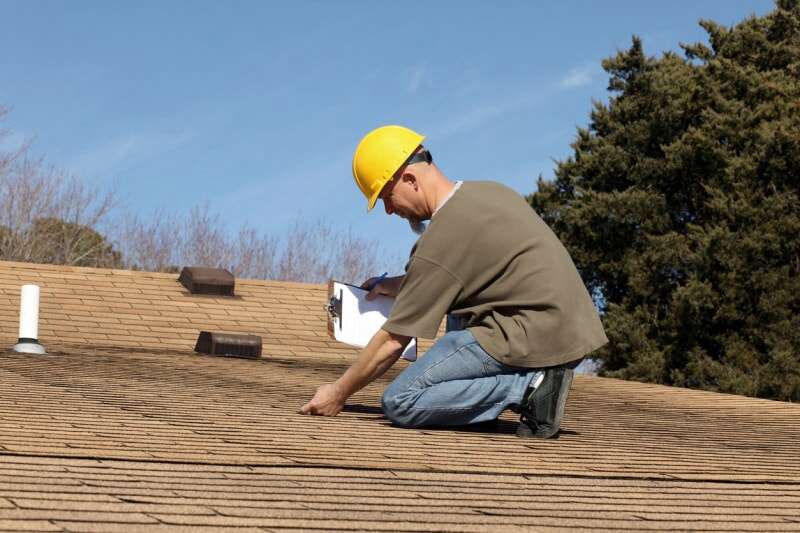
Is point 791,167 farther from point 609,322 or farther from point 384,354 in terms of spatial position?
point 384,354

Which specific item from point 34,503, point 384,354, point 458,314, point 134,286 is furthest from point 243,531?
point 134,286

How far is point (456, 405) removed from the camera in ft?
14.9

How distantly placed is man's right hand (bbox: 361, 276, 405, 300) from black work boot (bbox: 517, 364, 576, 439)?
935 mm

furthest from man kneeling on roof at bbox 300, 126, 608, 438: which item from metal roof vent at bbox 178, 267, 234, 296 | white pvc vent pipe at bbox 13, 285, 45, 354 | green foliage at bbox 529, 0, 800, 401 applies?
green foliage at bbox 529, 0, 800, 401

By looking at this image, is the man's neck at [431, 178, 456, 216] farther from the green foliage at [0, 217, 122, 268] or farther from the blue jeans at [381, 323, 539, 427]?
the green foliage at [0, 217, 122, 268]

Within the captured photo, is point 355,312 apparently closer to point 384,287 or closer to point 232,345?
point 384,287

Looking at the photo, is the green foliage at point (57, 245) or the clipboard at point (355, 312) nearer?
the clipboard at point (355, 312)

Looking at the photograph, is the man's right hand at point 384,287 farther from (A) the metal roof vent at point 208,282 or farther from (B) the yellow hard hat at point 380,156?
(A) the metal roof vent at point 208,282

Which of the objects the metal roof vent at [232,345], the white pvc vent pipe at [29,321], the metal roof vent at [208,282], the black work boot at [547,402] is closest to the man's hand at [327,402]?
the black work boot at [547,402]

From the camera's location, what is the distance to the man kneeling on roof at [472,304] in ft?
14.0

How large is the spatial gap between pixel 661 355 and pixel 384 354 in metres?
17.6

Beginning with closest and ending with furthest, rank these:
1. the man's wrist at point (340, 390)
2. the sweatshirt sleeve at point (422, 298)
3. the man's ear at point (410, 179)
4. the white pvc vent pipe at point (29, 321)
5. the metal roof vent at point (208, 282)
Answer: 1. the sweatshirt sleeve at point (422, 298)
2. the man's ear at point (410, 179)
3. the man's wrist at point (340, 390)
4. the white pvc vent pipe at point (29, 321)
5. the metal roof vent at point (208, 282)

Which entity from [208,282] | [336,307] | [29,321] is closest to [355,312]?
[336,307]

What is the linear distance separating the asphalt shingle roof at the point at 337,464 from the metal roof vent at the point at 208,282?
5.67 m
